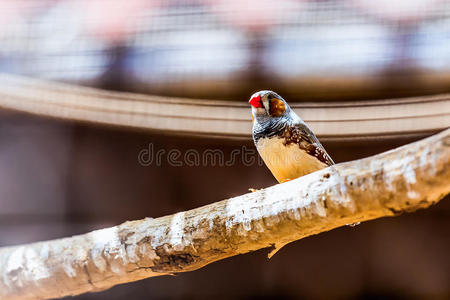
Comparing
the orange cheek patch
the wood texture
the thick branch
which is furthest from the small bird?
the wood texture

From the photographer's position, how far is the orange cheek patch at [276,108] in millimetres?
1016

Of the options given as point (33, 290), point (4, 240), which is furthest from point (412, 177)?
point (4, 240)

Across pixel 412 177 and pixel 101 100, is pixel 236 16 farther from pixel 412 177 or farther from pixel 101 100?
pixel 412 177

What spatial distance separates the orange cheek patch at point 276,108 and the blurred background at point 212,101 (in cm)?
28

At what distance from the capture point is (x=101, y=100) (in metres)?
1.33

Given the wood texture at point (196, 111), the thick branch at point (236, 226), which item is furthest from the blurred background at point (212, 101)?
the thick branch at point (236, 226)

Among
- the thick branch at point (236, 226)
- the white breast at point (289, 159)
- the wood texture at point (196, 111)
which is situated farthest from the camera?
the wood texture at point (196, 111)

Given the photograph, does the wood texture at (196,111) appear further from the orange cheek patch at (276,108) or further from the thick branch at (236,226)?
the thick branch at (236,226)

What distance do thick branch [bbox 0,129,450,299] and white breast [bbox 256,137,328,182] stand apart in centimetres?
16

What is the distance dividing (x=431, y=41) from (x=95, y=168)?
108cm

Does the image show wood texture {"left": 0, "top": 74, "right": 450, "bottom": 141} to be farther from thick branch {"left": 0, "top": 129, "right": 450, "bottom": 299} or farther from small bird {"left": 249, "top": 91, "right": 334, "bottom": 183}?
thick branch {"left": 0, "top": 129, "right": 450, "bottom": 299}

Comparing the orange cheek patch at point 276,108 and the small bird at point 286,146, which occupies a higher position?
the orange cheek patch at point 276,108

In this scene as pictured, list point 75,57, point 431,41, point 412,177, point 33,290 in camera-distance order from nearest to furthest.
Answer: point 412,177 → point 33,290 → point 431,41 → point 75,57

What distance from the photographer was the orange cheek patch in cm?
102
